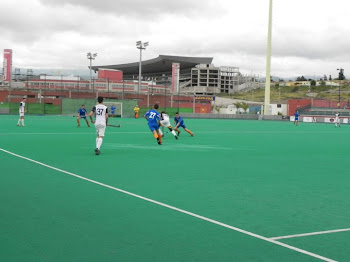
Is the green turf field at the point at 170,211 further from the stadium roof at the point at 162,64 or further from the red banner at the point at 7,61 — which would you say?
the stadium roof at the point at 162,64

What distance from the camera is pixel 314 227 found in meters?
6.18

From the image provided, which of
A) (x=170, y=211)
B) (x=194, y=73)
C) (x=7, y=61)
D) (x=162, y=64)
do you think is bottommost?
(x=170, y=211)

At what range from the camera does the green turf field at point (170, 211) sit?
5.10 m

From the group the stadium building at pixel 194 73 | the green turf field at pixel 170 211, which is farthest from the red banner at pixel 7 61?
the green turf field at pixel 170 211

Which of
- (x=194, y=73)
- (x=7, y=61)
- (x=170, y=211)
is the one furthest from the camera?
(x=194, y=73)

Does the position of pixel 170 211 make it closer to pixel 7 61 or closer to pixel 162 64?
pixel 7 61

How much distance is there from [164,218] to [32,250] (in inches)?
81.5

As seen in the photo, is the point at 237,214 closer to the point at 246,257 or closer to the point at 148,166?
the point at 246,257

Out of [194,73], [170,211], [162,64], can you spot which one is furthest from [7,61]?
[170,211]

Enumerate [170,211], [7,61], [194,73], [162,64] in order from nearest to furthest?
[170,211], [7,61], [162,64], [194,73]

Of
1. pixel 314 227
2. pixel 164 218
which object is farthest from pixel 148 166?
pixel 314 227

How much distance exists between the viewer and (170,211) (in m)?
6.98

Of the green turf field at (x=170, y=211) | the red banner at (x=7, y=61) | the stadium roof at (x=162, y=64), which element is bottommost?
the green turf field at (x=170, y=211)

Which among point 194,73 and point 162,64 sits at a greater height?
point 162,64
